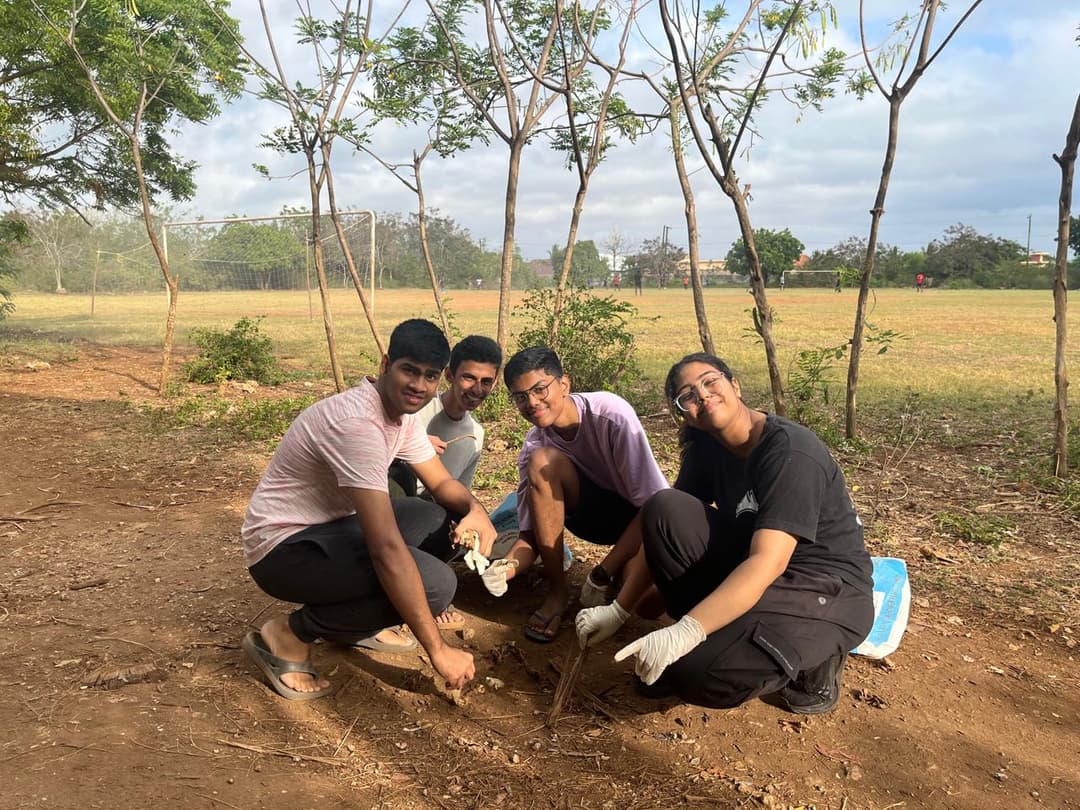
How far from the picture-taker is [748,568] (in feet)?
6.74

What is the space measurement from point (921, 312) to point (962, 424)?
18.6m

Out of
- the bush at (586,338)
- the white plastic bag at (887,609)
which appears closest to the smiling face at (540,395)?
the white plastic bag at (887,609)

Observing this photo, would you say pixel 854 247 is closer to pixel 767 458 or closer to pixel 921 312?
pixel 921 312

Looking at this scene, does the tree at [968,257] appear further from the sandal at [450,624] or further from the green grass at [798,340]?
the sandal at [450,624]

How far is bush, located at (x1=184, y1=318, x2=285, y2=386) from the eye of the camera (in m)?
9.09

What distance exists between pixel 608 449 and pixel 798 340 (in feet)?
40.6

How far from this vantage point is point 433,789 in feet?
6.72

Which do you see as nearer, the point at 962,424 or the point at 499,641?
the point at 499,641

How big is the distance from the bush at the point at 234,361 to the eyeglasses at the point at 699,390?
7.69 meters

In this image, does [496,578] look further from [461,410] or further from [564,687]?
[461,410]

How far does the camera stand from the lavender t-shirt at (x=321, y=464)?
2.24 m

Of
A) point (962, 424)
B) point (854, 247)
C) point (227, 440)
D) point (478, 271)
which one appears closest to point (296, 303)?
point (227, 440)

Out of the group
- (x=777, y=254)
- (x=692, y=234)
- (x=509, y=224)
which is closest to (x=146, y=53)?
(x=509, y=224)

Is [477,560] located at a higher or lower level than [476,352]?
lower
